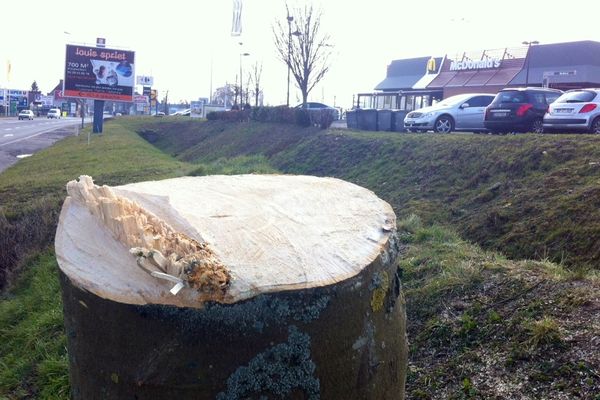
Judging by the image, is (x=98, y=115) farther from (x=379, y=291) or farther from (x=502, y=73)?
(x=379, y=291)

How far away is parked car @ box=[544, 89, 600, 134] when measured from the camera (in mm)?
14570

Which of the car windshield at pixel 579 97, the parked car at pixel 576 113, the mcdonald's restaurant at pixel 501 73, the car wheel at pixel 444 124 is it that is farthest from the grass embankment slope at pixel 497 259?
the mcdonald's restaurant at pixel 501 73

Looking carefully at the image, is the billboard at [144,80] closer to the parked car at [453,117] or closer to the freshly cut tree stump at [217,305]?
the parked car at [453,117]

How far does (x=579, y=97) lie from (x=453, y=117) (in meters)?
4.32

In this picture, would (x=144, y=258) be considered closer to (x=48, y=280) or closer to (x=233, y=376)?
(x=233, y=376)

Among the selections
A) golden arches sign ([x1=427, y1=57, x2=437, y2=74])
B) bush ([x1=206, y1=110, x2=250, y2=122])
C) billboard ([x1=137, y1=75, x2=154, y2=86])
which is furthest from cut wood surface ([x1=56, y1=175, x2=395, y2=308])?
billboard ([x1=137, y1=75, x2=154, y2=86])

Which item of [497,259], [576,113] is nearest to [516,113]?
[576,113]

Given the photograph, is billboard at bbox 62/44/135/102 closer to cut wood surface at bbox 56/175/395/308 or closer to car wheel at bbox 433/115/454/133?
car wheel at bbox 433/115/454/133

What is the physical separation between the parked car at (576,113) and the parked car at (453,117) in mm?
3467

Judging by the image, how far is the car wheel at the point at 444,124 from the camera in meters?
19.0

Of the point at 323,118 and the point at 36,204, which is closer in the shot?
the point at 36,204

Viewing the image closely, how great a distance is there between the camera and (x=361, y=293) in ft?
6.75

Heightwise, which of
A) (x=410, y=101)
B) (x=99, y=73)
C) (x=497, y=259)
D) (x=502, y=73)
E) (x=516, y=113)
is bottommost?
(x=497, y=259)

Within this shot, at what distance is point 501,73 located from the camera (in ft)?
137
